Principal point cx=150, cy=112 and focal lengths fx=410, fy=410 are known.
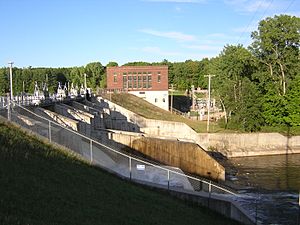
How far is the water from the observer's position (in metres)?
19.9

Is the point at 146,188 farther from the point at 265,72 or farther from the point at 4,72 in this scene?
the point at 4,72

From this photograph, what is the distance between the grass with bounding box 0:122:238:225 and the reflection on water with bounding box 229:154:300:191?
639 inches

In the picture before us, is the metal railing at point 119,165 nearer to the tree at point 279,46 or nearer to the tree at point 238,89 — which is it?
the tree at point 238,89

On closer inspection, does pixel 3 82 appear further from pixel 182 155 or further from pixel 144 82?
pixel 182 155

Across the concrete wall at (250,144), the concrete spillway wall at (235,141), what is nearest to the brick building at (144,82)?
the concrete spillway wall at (235,141)

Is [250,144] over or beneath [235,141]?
beneath

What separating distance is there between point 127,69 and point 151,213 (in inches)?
2703

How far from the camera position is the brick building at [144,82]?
7875 cm

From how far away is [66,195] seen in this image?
11.7 m

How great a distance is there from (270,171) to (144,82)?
45108mm

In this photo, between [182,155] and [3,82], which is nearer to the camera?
[182,155]

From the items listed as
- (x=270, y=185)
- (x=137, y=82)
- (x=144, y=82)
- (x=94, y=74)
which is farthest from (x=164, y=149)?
(x=94, y=74)

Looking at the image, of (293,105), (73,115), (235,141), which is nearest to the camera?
(73,115)

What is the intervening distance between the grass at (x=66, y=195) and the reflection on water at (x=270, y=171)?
16.2 metres
